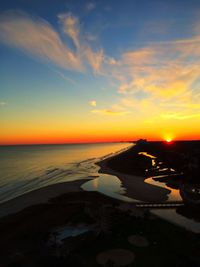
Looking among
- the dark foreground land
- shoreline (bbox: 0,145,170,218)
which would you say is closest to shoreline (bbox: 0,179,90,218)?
shoreline (bbox: 0,145,170,218)

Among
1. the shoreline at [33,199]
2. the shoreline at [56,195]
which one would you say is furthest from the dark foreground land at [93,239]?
the shoreline at [56,195]

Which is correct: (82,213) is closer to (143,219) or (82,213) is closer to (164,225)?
(143,219)

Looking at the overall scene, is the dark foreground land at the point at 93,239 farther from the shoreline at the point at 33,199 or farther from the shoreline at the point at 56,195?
the shoreline at the point at 56,195

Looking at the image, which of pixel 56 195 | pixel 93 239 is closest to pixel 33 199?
pixel 56 195

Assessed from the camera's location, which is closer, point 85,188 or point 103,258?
point 103,258

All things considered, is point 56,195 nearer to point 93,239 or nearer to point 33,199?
point 33,199

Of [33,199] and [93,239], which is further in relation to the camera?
[33,199]

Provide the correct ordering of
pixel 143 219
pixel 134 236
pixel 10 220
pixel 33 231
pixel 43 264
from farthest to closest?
1. pixel 10 220
2. pixel 143 219
3. pixel 33 231
4. pixel 134 236
5. pixel 43 264

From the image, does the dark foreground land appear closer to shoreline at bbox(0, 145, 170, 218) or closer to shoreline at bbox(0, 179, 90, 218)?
shoreline at bbox(0, 179, 90, 218)

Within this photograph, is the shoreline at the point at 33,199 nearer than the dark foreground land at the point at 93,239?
No

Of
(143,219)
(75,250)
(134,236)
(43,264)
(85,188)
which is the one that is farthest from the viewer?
(85,188)

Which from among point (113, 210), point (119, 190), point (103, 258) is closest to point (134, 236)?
point (103, 258)
